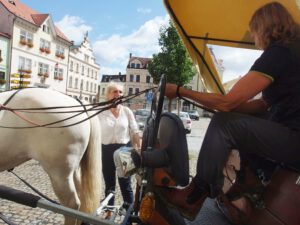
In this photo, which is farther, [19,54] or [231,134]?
[19,54]

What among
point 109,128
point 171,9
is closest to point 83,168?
point 109,128

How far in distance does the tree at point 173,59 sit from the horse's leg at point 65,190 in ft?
45.6

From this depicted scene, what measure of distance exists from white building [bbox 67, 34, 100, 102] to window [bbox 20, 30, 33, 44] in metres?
11.4

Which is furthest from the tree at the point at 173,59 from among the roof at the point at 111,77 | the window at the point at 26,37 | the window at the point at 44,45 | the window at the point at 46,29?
the roof at the point at 111,77

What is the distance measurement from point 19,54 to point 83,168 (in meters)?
33.8

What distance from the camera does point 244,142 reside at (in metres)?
1.79

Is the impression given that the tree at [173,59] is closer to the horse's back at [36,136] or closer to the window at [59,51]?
the horse's back at [36,136]

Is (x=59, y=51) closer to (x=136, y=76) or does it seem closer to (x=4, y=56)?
(x=4, y=56)

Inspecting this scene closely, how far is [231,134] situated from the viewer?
178 centimetres

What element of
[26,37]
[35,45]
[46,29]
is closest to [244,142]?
[26,37]

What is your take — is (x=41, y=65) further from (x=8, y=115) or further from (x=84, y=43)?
(x=8, y=115)

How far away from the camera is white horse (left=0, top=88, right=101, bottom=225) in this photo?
11.5ft

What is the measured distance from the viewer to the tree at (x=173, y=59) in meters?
17.8

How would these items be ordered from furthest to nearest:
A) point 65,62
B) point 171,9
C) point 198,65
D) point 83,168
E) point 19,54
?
1. point 65,62
2. point 19,54
3. point 83,168
4. point 198,65
5. point 171,9
